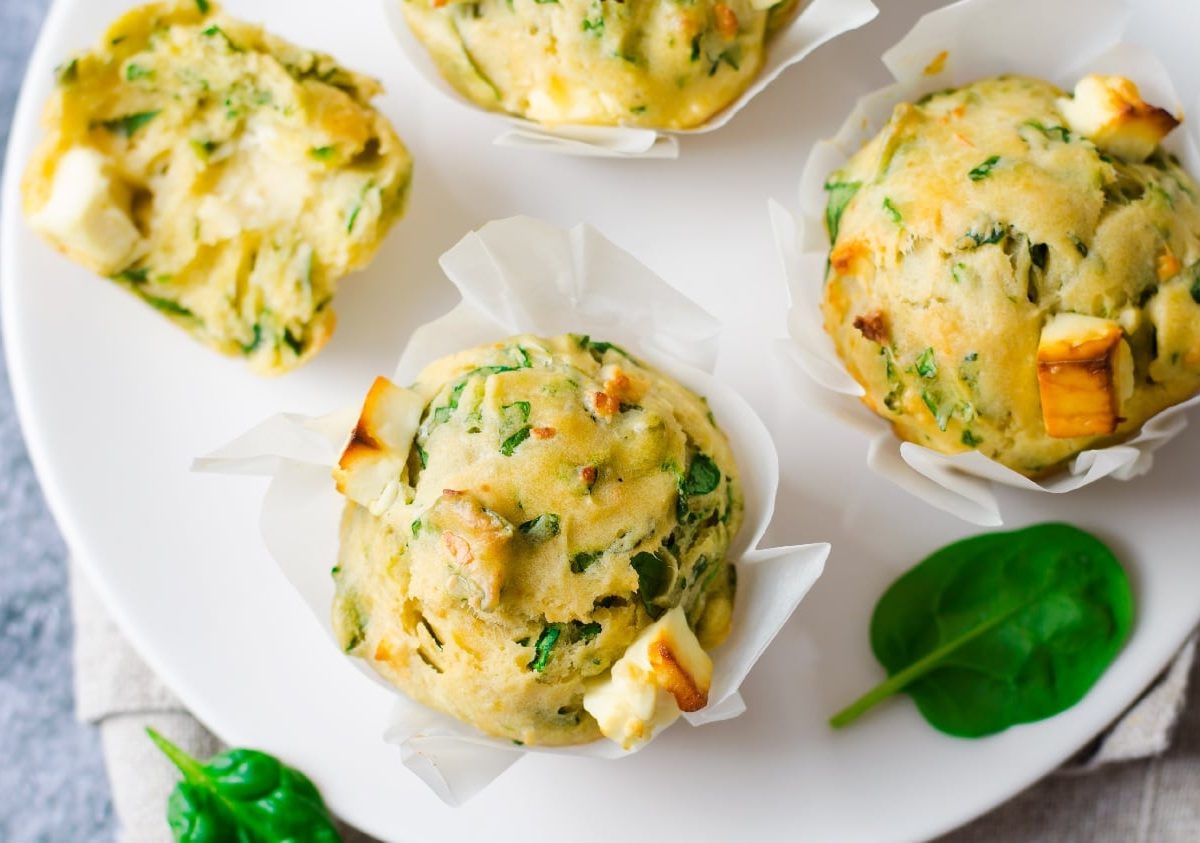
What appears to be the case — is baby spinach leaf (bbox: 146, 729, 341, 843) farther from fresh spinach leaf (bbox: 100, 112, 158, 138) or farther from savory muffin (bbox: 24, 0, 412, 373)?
fresh spinach leaf (bbox: 100, 112, 158, 138)

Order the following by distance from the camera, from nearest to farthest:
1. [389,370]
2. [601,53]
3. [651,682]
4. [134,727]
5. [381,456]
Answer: [651,682] < [381,456] < [601,53] < [389,370] < [134,727]

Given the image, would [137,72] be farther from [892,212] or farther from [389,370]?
[892,212]

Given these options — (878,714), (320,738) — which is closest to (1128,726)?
(878,714)

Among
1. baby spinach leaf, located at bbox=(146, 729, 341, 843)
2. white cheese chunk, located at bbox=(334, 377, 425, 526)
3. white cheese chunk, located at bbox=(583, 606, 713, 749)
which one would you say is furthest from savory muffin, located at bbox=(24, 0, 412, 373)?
white cheese chunk, located at bbox=(583, 606, 713, 749)

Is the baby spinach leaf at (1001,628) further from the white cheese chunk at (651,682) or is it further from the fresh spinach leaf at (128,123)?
the fresh spinach leaf at (128,123)

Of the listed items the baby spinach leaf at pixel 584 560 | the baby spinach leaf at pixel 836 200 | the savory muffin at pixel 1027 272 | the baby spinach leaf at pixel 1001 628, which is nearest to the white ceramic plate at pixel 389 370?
the baby spinach leaf at pixel 1001 628

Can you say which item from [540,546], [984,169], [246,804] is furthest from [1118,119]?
[246,804]
